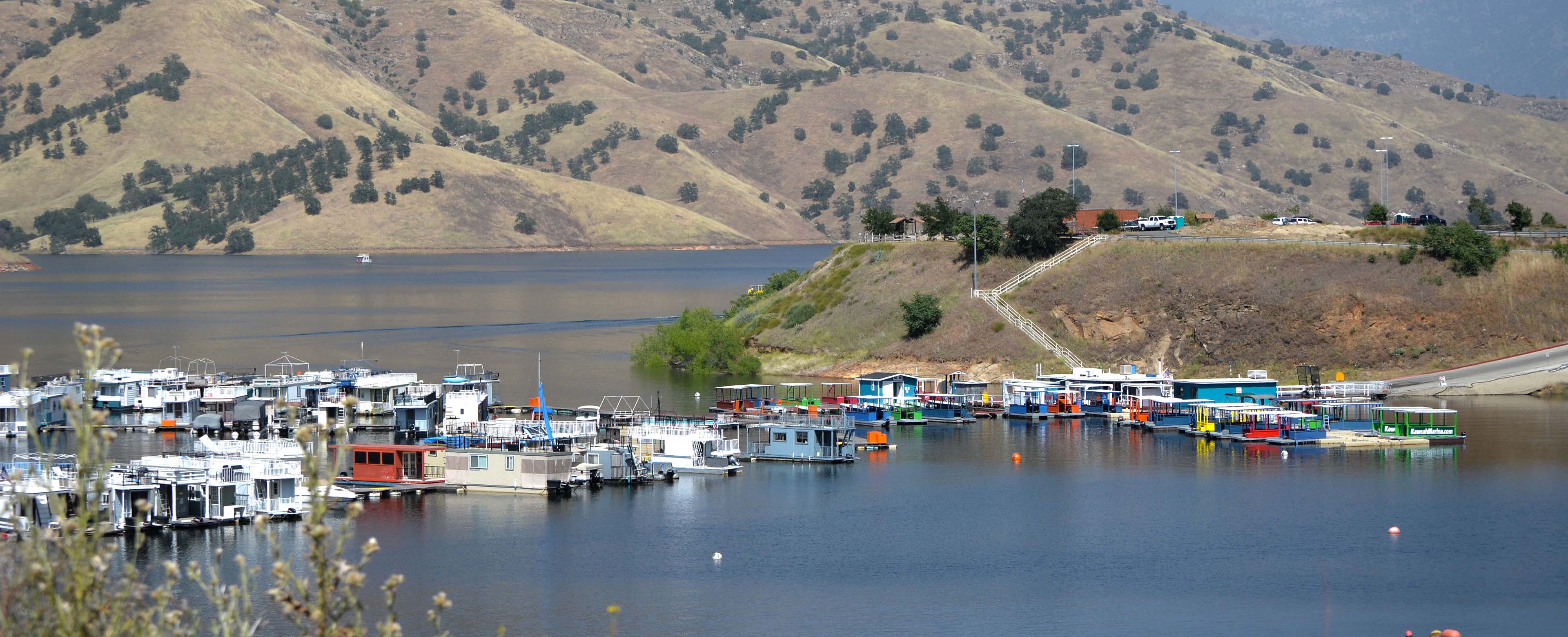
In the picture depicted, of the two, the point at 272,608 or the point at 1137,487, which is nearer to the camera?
the point at 272,608

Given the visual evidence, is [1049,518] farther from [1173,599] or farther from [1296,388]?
[1296,388]

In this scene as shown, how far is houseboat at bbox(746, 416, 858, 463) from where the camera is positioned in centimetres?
6881

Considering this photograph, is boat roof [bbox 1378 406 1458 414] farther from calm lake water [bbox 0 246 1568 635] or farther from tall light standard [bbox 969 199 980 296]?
tall light standard [bbox 969 199 980 296]

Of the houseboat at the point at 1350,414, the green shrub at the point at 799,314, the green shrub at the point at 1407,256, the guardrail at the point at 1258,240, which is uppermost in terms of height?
the guardrail at the point at 1258,240

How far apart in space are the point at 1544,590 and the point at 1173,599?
981cm

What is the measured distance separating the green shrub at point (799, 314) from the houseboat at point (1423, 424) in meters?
38.4

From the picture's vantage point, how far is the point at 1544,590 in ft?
148

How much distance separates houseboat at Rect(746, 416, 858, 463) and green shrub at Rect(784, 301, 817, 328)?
113 feet

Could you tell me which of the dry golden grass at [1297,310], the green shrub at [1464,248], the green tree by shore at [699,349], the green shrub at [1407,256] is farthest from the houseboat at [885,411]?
the green shrub at [1464,248]

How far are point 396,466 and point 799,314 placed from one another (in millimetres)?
47397

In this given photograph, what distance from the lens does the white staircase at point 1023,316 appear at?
308ft

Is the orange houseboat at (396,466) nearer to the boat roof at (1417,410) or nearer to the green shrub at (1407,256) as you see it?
the boat roof at (1417,410)

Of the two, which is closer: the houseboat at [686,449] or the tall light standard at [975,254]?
the houseboat at [686,449]

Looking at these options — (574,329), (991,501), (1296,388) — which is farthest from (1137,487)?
(574,329)
